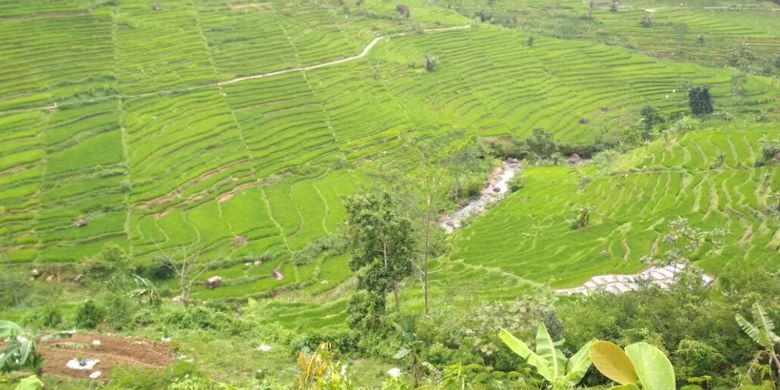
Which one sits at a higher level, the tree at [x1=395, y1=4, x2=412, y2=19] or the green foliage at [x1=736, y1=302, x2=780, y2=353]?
the green foliage at [x1=736, y1=302, x2=780, y2=353]

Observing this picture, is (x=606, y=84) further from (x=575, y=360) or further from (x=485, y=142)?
(x=575, y=360)

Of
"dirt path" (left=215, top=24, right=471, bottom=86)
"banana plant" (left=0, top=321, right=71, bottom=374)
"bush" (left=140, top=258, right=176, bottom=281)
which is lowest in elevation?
"bush" (left=140, top=258, right=176, bottom=281)

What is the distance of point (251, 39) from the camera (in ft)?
139

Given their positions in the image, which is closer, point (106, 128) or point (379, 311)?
point (379, 311)

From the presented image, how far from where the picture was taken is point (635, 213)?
76.2ft

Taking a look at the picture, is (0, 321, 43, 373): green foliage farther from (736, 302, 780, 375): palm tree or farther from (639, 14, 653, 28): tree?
(639, 14, 653, 28): tree

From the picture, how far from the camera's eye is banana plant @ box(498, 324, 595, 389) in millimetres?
5625

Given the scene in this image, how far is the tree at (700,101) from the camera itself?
38031mm

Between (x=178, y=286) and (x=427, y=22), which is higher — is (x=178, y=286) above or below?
below

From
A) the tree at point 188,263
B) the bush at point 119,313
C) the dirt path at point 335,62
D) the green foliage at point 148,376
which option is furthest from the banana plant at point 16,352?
the dirt path at point 335,62

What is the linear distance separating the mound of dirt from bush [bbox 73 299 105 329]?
1.66 m

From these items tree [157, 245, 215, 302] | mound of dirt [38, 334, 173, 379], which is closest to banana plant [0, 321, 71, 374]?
mound of dirt [38, 334, 173, 379]

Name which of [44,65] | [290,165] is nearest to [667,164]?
[290,165]

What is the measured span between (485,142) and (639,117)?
38.0 ft
